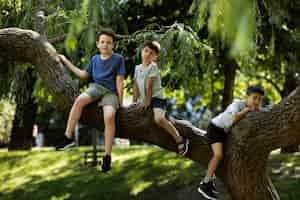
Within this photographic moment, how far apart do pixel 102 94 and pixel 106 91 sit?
47 mm

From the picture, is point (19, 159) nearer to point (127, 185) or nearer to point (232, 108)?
point (127, 185)

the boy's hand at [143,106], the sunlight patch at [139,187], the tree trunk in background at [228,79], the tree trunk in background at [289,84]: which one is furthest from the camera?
the tree trunk in background at [289,84]

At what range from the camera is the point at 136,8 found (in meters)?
8.11

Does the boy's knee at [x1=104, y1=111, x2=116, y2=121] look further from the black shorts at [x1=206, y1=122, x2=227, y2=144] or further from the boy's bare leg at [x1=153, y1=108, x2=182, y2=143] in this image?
the black shorts at [x1=206, y1=122, x2=227, y2=144]

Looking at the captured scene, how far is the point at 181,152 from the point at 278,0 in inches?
Result: 83.1

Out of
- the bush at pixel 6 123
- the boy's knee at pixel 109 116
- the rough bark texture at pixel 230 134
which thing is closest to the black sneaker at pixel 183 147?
the rough bark texture at pixel 230 134

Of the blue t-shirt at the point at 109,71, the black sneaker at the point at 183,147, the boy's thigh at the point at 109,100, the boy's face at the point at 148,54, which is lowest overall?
the black sneaker at the point at 183,147

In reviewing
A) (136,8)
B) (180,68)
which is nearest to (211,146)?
(180,68)

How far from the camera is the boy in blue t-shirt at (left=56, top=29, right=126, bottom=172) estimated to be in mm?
3797

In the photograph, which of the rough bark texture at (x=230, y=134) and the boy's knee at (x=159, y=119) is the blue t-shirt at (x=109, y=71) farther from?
the boy's knee at (x=159, y=119)

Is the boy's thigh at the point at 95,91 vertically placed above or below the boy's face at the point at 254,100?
above

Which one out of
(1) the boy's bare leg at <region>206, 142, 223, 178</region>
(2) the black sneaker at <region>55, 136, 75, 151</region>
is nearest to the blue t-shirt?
(2) the black sneaker at <region>55, 136, 75, 151</region>

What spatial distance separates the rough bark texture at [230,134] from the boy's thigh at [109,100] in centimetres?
12

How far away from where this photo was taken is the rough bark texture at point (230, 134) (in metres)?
3.86
